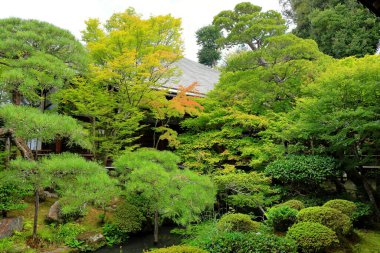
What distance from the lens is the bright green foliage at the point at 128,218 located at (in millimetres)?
8250

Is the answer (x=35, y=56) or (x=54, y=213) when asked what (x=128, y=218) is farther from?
(x=35, y=56)

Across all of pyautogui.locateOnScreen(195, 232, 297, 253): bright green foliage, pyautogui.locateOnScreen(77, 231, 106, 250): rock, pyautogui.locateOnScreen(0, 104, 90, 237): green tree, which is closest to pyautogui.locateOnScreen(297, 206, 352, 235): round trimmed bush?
pyautogui.locateOnScreen(195, 232, 297, 253): bright green foliage

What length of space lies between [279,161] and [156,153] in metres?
3.97

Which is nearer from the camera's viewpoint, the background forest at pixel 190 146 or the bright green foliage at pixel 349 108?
the background forest at pixel 190 146

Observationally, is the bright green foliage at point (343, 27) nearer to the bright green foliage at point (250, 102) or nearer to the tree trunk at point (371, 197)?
the bright green foliage at point (250, 102)

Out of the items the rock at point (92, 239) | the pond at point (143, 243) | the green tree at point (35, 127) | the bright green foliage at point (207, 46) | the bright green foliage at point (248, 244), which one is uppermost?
the bright green foliage at point (207, 46)

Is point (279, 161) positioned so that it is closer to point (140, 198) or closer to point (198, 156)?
point (198, 156)

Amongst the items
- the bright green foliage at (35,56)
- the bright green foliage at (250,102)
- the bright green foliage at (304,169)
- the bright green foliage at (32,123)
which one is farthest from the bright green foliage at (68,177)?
the bright green foliage at (304,169)

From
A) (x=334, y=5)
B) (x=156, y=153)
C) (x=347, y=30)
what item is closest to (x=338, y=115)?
(x=156, y=153)

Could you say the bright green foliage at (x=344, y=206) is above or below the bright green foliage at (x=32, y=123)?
below

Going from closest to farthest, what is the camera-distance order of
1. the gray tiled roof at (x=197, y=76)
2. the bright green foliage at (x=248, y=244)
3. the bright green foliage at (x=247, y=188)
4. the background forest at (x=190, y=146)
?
1. the bright green foliage at (x=248, y=244)
2. the background forest at (x=190, y=146)
3. the bright green foliage at (x=247, y=188)
4. the gray tiled roof at (x=197, y=76)

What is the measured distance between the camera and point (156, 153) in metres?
8.19

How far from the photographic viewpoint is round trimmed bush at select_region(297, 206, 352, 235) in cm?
590

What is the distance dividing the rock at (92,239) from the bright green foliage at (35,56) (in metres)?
4.01
